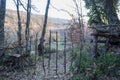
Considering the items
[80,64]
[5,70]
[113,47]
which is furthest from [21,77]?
[113,47]

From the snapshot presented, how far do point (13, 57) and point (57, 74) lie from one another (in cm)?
238

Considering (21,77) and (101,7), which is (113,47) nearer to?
(21,77)

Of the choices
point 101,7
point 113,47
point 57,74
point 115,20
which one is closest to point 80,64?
point 57,74

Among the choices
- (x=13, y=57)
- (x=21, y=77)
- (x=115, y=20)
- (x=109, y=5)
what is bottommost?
(x=21, y=77)

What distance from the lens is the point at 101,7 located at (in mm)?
18875

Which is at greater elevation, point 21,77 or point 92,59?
point 92,59

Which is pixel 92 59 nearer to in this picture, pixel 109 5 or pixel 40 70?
pixel 40 70

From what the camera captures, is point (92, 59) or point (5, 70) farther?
point (5, 70)

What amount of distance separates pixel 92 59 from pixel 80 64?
21.5 inches

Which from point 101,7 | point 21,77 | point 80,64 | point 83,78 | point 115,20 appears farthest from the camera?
point 101,7

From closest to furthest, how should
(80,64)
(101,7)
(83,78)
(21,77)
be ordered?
(83,78)
(80,64)
(21,77)
(101,7)

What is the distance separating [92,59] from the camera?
9750 mm

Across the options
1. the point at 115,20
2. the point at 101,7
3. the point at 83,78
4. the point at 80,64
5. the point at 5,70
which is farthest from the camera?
the point at 101,7

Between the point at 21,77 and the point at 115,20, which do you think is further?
the point at 115,20
